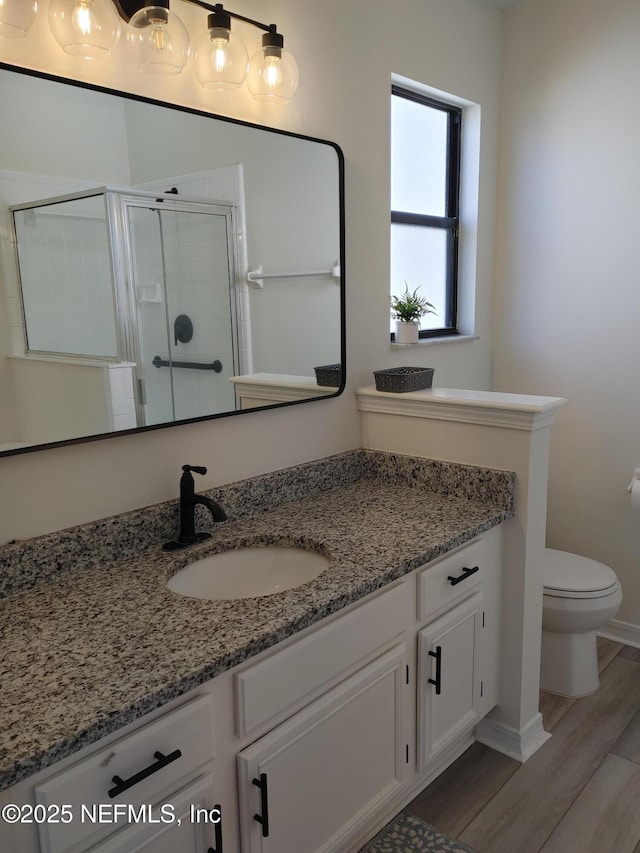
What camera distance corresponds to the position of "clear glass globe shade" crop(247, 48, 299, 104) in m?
1.73

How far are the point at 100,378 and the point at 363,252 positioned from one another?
1.06 metres

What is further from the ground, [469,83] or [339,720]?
[469,83]

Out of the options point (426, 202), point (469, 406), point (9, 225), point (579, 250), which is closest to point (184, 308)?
point (9, 225)

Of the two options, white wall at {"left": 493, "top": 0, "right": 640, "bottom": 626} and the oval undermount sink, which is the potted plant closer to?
white wall at {"left": 493, "top": 0, "right": 640, "bottom": 626}

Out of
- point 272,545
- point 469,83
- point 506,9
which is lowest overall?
point 272,545

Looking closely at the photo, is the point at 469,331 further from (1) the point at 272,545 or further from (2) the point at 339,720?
(2) the point at 339,720

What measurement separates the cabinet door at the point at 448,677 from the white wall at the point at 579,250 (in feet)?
3.63

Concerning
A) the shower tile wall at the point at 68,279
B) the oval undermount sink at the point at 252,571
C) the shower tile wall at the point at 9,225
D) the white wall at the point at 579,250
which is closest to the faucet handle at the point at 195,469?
the oval undermount sink at the point at 252,571

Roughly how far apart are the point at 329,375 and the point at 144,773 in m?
1.33

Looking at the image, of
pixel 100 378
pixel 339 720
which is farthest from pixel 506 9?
pixel 339 720

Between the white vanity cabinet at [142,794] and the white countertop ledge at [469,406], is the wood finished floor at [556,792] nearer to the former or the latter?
the white vanity cabinet at [142,794]

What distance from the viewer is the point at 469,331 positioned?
9.46ft

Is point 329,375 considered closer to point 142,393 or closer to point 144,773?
point 142,393

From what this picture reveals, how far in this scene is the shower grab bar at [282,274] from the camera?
1819 mm
